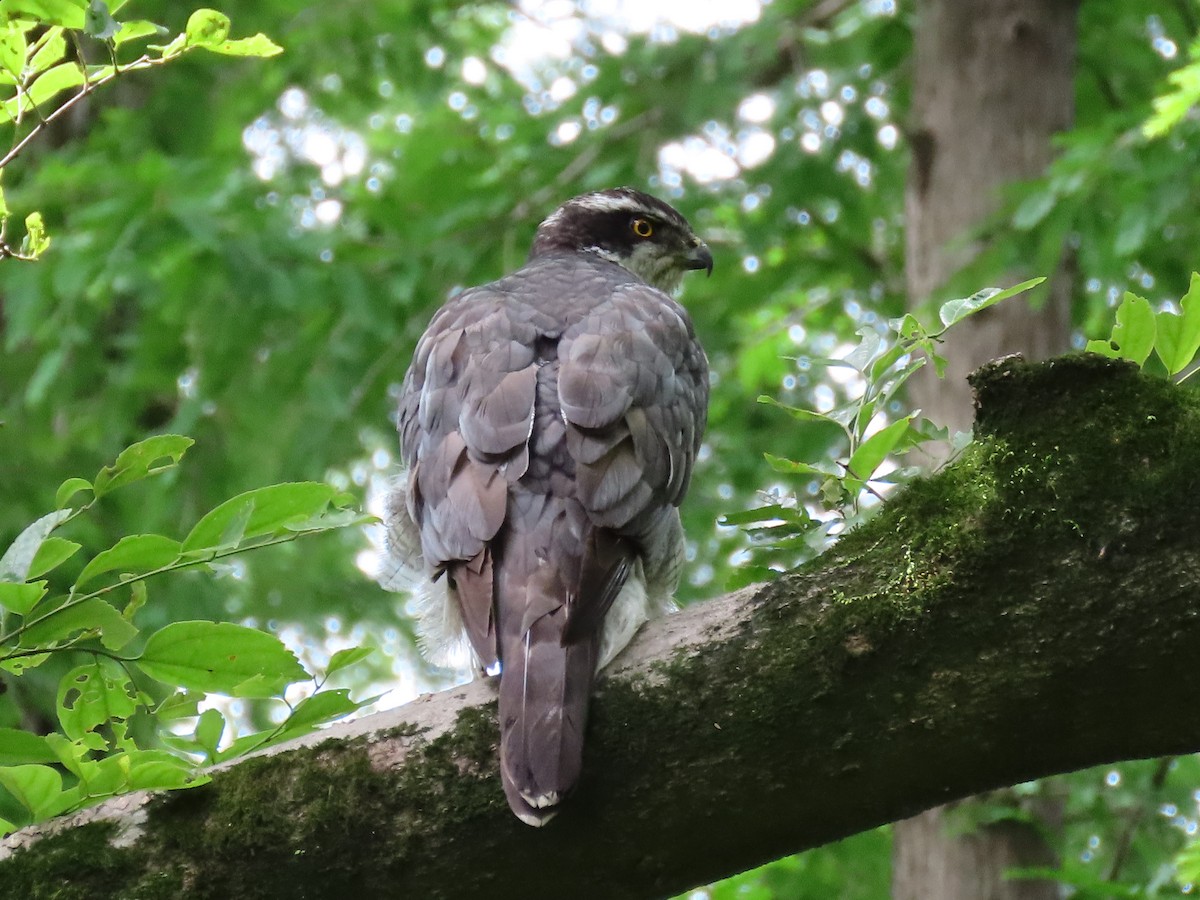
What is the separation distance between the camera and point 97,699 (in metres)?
2.45

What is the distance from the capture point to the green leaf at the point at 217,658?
7.68 ft

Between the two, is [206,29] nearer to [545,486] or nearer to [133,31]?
[133,31]

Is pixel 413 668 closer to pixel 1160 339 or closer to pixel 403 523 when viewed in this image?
pixel 403 523

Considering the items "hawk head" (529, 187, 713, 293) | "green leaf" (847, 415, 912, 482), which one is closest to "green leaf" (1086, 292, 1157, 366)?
"green leaf" (847, 415, 912, 482)

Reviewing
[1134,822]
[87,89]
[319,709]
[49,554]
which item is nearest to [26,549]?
[49,554]

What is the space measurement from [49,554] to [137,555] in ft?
0.45

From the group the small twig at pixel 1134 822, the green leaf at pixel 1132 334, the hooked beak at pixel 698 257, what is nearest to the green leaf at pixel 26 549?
the green leaf at pixel 1132 334

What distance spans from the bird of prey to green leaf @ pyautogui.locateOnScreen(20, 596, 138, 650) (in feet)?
2.18

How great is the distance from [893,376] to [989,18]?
454 cm

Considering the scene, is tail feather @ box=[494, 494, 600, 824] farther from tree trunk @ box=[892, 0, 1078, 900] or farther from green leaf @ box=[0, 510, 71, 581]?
tree trunk @ box=[892, 0, 1078, 900]

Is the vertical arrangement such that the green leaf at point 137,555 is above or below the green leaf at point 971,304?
above

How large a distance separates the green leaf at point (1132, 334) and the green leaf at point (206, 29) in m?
1.59

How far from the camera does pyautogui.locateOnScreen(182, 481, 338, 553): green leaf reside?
229 cm

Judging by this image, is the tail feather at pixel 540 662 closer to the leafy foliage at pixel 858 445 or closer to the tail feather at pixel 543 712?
the tail feather at pixel 543 712
